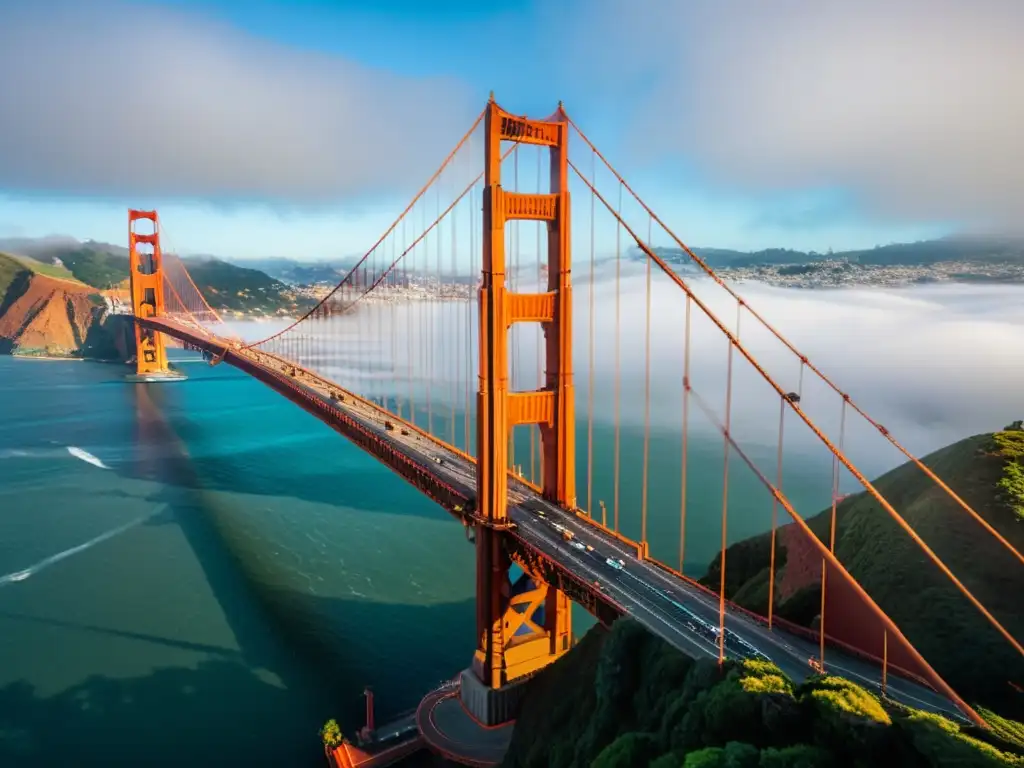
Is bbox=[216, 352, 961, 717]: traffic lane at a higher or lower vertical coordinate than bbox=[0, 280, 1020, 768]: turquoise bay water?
higher

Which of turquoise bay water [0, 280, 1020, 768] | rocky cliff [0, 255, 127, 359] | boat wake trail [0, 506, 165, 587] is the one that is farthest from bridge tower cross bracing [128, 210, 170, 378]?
boat wake trail [0, 506, 165, 587]

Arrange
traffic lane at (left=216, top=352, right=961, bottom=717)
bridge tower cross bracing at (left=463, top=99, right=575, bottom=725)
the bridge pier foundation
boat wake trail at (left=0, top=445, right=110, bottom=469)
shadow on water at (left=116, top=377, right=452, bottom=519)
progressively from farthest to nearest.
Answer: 1. boat wake trail at (left=0, top=445, right=110, bottom=469)
2. shadow on water at (left=116, top=377, right=452, bottom=519)
3. the bridge pier foundation
4. bridge tower cross bracing at (left=463, top=99, right=575, bottom=725)
5. traffic lane at (left=216, top=352, right=961, bottom=717)

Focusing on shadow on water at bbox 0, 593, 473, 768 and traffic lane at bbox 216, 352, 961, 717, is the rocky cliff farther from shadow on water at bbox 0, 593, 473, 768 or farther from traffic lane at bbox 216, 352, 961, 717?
traffic lane at bbox 216, 352, 961, 717

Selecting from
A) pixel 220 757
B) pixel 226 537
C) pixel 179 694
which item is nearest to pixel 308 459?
pixel 226 537

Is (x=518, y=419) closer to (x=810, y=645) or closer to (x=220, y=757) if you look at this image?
(x=810, y=645)

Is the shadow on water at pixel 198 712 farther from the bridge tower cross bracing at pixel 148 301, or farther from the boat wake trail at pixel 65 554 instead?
the bridge tower cross bracing at pixel 148 301

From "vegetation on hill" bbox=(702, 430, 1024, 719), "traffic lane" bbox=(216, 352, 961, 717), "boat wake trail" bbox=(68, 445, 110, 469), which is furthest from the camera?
"boat wake trail" bbox=(68, 445, 110, 469)

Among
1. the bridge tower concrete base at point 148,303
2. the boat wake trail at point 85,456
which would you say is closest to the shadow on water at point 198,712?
the boat wake trail at point 85,456
